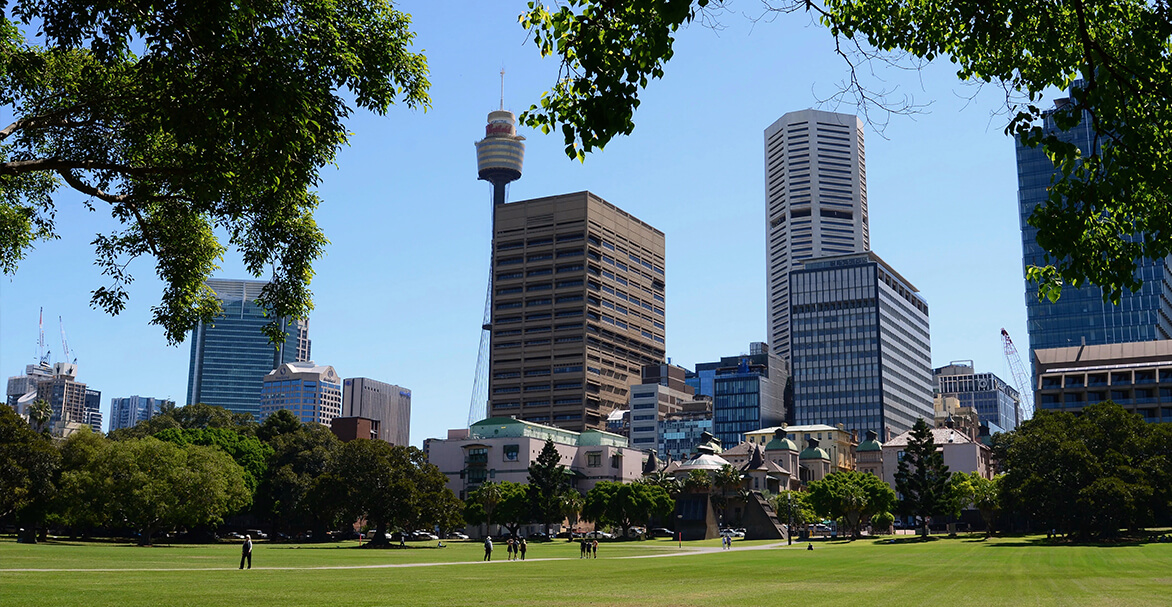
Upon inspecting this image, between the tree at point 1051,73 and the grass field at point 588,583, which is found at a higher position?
the tree at point 1051,73

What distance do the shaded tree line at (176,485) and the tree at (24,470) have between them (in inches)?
4.0

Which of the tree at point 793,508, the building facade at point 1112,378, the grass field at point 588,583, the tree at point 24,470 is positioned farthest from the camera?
the building facade at point 1112,378

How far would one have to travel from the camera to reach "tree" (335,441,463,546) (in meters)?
104

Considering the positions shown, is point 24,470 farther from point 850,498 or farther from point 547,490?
point 850,498

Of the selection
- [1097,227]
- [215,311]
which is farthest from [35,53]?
[1097,227]

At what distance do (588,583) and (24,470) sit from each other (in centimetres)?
7465

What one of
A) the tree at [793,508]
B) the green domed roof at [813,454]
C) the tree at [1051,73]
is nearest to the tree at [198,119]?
the tree at [1051,73]

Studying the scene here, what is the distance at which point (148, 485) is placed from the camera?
94.1 m

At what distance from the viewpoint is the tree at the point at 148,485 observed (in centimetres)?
9381

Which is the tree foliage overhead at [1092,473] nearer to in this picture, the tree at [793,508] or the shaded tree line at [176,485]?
the tree at [793,508]

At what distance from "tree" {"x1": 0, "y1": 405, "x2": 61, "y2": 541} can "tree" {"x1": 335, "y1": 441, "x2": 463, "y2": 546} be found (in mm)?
28424

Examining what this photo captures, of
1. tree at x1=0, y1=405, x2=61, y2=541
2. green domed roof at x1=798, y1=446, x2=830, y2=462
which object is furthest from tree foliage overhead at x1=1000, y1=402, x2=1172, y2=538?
tree at x1=0, y1=405, x2=61, y2=541

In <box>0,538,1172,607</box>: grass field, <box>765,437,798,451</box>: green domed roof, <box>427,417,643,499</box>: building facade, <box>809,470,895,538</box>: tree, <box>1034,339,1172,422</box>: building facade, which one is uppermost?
<box>1034,339,1172,422</box>: building facade

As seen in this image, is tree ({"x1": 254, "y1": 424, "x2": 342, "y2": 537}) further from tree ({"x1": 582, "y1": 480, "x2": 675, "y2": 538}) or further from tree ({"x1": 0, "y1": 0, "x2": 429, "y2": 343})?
tree ({"x1": 0, "y1": 0, "x2": 429, "y2": 343})
